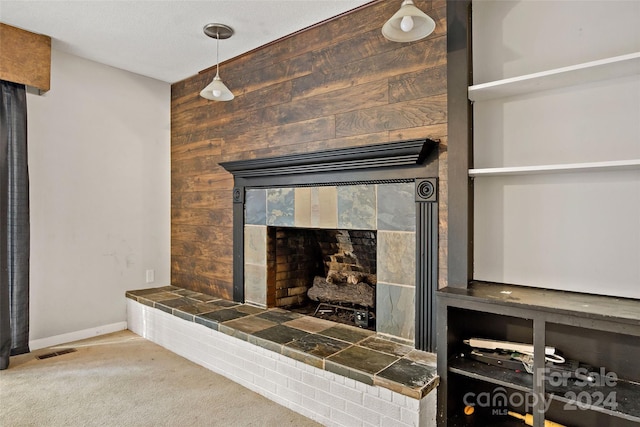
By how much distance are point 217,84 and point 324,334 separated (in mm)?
1834

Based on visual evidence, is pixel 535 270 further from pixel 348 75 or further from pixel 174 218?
pixel 174 218

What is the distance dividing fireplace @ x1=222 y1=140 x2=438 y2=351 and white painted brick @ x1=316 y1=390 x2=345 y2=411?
518 mm

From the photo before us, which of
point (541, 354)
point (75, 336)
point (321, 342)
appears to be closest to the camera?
point (541, 354)

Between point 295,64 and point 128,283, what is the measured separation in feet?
8.66

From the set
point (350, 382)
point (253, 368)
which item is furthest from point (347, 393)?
point (253, 368)

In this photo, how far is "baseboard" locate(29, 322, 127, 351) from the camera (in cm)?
309

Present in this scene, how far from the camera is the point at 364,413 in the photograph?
1.89 metres

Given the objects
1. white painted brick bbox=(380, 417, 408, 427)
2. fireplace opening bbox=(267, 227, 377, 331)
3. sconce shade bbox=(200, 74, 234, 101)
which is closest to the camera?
white painted brick bbox=(380, 417, 408, 427)

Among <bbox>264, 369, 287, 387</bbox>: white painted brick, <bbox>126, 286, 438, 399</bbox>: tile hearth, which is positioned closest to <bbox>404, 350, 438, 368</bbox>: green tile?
<bbox>126, 286, 438, 399</bbox>: tile hearth

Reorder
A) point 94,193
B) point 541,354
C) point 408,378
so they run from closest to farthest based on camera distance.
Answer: point 541,354 → point 408,378 → point 94,193

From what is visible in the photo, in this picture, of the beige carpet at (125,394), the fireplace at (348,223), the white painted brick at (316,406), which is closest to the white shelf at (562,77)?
the fireplace at (348,223)

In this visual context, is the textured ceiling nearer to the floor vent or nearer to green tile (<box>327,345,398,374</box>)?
green tile (<box>327,345,398,374</box>)

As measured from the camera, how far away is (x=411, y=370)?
6.16ft

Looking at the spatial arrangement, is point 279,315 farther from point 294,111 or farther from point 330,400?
point 294,111
